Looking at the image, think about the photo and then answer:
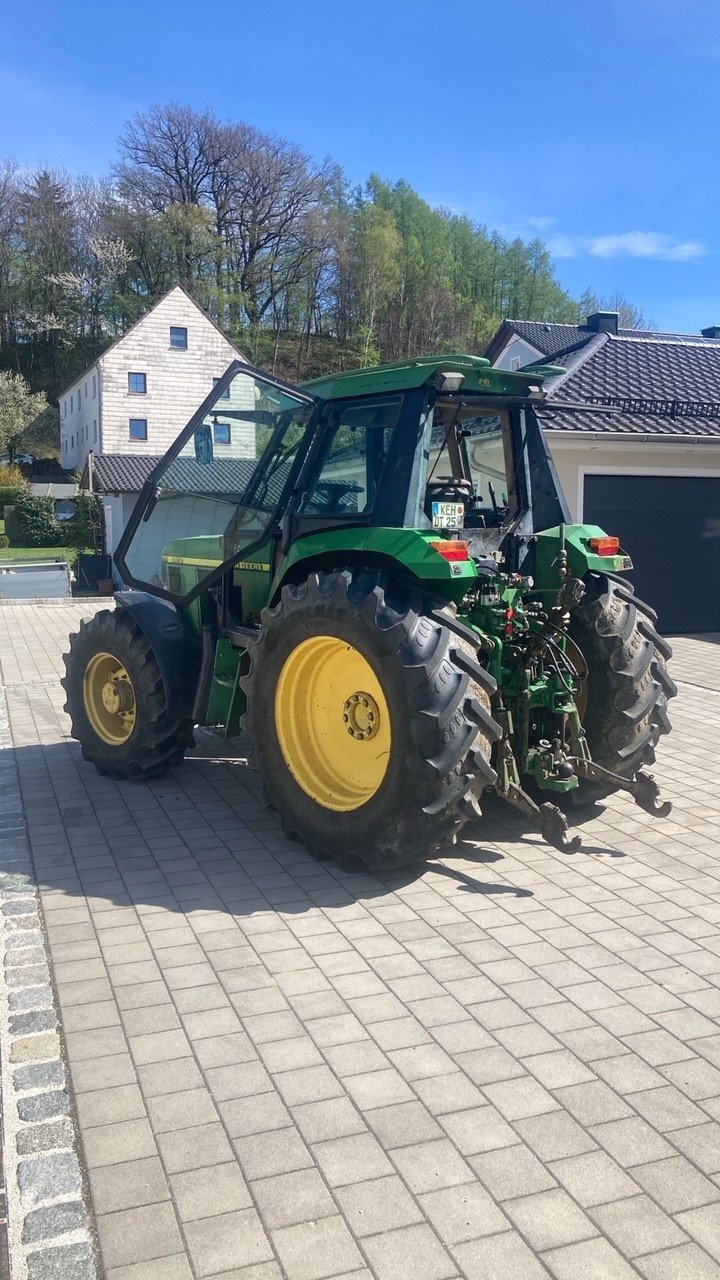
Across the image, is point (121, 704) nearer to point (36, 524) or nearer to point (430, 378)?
point (430, 378)

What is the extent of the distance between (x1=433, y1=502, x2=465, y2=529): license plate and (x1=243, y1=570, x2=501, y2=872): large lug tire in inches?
18.0

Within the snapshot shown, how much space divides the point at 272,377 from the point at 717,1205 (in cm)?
458

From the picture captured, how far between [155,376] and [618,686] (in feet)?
137

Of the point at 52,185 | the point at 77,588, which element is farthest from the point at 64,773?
the point at 52,185

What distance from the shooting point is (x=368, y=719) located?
5.20 m

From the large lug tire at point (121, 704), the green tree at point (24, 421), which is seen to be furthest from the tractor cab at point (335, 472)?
the green tree at point (24, 421)

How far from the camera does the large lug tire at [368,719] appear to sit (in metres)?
4.63

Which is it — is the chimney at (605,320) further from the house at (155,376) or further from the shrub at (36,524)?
the shrub at (36,524)

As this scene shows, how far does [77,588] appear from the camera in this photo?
90.1 feet

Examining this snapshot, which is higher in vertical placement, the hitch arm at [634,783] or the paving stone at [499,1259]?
the hitch arm at [634,783]

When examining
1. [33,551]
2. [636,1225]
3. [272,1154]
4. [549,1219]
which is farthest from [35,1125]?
[33,551]

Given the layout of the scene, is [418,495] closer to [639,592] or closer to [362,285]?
[639,592]

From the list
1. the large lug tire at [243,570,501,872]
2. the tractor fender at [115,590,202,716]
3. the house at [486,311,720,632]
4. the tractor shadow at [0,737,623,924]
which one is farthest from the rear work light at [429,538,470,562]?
the house at [486,311,720,632]

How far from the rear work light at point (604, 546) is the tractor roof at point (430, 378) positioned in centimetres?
99
